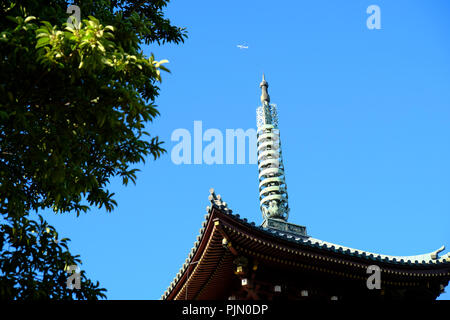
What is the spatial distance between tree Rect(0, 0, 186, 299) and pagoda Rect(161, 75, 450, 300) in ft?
17.9

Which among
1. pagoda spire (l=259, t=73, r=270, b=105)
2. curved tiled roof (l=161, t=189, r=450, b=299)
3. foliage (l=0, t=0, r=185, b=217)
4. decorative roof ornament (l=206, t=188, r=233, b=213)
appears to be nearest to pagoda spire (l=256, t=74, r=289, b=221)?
pagoda spire (l=259, t=73, r=270, b=105)

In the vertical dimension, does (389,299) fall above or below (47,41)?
below

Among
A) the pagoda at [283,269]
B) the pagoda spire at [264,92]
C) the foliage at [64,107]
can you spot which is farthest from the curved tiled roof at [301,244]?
the pagoda spire at [264,92]

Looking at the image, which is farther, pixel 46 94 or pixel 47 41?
pixel 46 94

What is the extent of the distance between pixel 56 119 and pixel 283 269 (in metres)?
8.53

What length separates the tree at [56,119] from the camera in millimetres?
6250

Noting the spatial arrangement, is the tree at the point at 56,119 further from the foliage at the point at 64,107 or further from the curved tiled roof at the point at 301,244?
the curved tiled roof at the point at 301,244

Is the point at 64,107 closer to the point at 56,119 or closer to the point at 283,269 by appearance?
the point at 56,119
